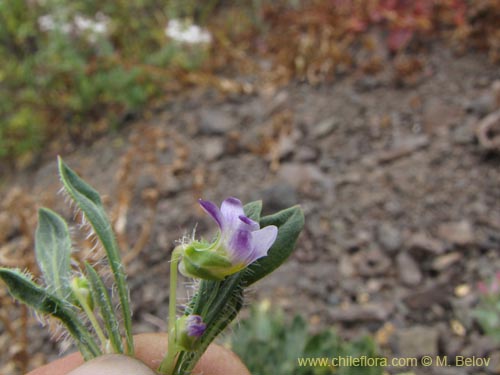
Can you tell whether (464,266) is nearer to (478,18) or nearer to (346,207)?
(346,207)

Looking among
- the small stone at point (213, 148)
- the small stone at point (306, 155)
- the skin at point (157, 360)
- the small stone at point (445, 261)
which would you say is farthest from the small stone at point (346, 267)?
the skin at point (157, 360)

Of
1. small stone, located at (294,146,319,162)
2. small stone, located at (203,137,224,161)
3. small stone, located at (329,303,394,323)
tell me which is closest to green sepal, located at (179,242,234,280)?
small stone, located at (329,303,394,323)

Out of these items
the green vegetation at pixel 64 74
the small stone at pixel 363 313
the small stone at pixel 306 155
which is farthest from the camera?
the green vegetation at pixel 64 74

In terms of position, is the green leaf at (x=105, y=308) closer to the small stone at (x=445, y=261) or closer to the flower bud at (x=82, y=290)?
the flower bud at (x=82, y=290)

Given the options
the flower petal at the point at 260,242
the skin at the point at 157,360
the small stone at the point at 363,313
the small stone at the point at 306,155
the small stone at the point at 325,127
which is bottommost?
the small stone at the point at 363,313

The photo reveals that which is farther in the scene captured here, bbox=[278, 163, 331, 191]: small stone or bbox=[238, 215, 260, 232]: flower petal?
bbox=[278, 163, 331, 191]: small stone

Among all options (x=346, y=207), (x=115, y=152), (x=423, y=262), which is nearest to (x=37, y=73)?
(x=115, y=152)

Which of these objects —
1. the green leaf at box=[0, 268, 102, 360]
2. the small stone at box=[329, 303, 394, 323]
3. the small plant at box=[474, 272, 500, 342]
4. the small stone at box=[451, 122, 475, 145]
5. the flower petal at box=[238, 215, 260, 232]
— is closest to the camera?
the flower petal at box=[238, 215, 260, 232]

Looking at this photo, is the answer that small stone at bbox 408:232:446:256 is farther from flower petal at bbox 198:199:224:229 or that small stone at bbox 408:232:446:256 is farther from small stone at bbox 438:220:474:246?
flower petal at bbox 198:199:224:229
